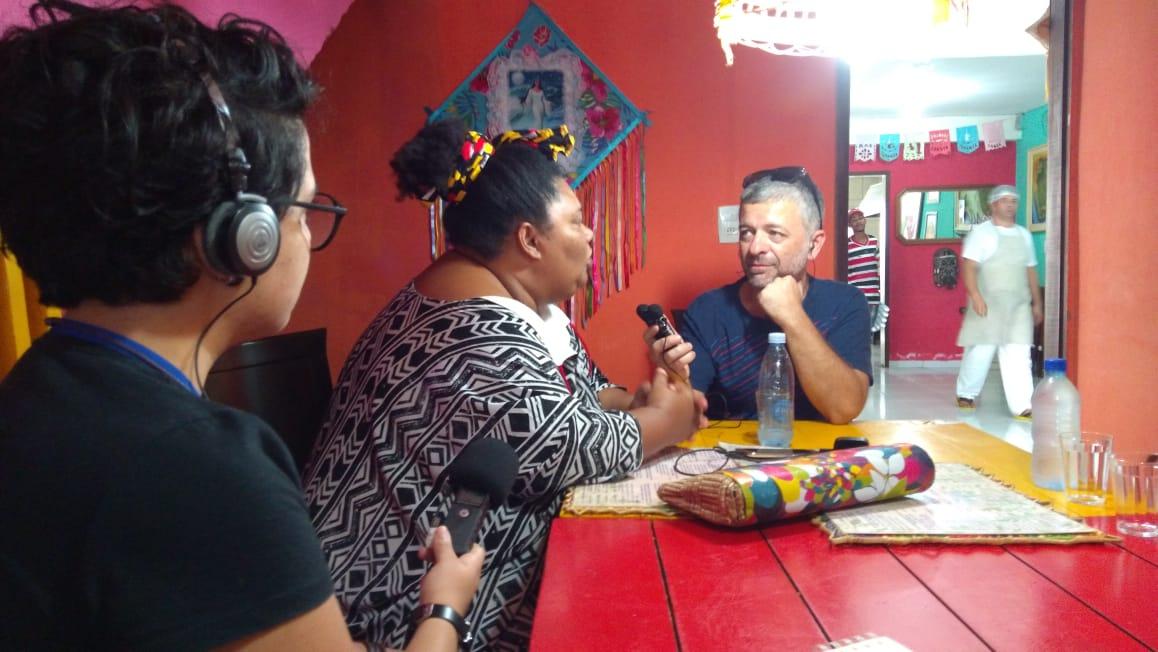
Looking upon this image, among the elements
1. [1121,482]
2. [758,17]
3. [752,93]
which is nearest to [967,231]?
[752,93]

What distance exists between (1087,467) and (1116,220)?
67.2 inches

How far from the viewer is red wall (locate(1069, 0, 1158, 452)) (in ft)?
8.28

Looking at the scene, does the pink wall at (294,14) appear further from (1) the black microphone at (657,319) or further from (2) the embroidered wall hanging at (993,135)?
(2) the embroidered wall hanging at (993,135)

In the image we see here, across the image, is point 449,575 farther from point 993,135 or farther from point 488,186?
point 993,135

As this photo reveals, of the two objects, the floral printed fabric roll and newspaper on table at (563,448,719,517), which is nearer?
the floral printed fabric roll

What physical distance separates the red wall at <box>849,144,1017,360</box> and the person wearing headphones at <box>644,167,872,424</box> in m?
4.23

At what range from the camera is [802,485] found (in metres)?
1.17

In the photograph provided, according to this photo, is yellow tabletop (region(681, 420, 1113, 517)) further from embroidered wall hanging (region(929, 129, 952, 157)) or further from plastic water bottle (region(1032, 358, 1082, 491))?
embroidered wall hanging (region(929, 129, 952, 157))

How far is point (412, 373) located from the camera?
1322 mm

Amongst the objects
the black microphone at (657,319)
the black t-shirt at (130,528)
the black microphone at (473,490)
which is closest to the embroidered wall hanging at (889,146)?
the black microphone at (657,319)

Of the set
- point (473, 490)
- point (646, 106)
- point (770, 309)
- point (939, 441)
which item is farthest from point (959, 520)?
point (646, 106)

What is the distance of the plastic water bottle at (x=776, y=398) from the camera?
1.75 metres

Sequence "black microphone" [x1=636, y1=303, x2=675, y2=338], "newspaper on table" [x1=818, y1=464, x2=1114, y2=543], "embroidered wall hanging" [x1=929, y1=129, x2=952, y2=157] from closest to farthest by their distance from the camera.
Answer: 1. "newspaper on table" [x1=818, y1=464, x2=1114, y2=543]
2. "black microphone" [x1=636, y1=303, x2=675, y2=338]
3. "embroidered wall hanging" [x1=929, y1=129, x2=952, y2=157]

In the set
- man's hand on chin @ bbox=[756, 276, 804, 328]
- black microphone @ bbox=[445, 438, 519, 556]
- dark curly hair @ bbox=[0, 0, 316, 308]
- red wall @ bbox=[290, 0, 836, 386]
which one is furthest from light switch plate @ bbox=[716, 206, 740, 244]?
dark curly hair @ bbox=[0, 0, 316, 308]
